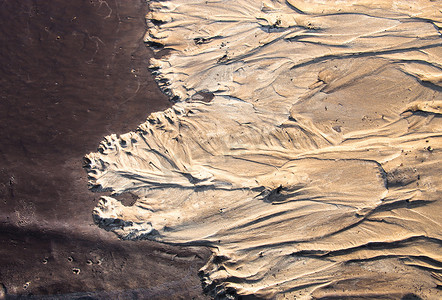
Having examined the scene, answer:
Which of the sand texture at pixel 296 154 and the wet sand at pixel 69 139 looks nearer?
the sand texture at pixel 296 154

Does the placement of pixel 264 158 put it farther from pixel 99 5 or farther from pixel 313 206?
pixel 99 5

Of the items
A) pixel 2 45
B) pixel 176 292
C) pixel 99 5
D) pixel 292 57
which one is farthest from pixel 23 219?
pixel 292 57

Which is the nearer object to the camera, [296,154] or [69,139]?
[296,154]

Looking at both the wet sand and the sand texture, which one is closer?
the sand texture
